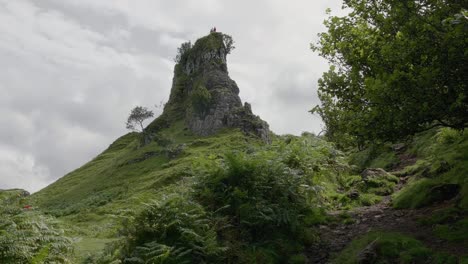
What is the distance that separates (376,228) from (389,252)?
2695 millimetres

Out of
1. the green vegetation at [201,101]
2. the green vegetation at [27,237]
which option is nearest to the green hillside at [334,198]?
the green vegetation at [27,237]

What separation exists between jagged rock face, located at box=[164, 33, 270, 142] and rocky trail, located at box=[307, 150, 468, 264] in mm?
73173

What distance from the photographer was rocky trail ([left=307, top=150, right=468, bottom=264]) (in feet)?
37.8

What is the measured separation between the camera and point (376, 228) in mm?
13648

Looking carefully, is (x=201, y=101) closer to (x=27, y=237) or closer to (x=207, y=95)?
(x=207, y=95)

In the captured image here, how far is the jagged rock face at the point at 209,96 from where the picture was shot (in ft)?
325

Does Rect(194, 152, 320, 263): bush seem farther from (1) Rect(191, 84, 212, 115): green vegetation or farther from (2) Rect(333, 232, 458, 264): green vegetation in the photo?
(1) Rect(191, 84, 212, 115): green vegetation

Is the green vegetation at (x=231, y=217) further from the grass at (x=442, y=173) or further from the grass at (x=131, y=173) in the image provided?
the grass at (x=131, y=173)

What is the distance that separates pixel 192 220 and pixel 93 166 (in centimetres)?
10732

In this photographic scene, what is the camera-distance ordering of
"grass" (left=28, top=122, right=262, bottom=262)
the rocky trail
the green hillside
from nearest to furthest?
the green hillside < the rocky trail < "grass" (left=28, top=122, right=262, bottom=262)

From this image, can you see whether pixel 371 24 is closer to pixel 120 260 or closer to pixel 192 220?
pixel 192 220

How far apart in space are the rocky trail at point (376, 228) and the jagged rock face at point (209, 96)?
240 ft

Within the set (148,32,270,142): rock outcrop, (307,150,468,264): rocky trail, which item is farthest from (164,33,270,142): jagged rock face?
(307,150,468,264): rocky trail

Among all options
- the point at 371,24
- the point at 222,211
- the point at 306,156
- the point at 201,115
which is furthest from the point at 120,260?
the point at 201,115
